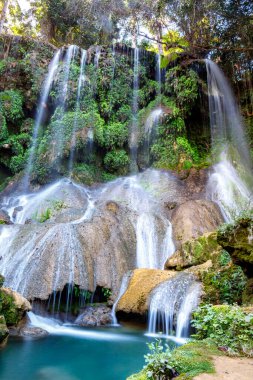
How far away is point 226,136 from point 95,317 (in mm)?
15816

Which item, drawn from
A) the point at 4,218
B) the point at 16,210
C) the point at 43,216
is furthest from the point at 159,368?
the point at 16,210

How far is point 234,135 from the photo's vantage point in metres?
21.3

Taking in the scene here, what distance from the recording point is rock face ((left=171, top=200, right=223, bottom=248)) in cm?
1281

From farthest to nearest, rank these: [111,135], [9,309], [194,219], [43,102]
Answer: [43,102]
[111,135]
[194,219]
[9,309]

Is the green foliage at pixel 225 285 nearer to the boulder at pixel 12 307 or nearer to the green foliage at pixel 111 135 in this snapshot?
the boulder at pixel 12 307

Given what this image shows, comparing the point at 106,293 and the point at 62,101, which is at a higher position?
the point at 62,101

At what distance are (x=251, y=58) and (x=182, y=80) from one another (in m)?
5.15

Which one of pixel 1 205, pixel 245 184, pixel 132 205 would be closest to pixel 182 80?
pixel 245 184

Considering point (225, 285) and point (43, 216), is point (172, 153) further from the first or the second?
point (225, 285)

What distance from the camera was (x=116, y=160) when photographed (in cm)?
2005

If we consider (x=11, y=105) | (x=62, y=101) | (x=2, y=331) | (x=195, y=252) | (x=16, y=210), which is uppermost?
(x=62, y=101)

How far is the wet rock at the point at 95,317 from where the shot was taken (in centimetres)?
895

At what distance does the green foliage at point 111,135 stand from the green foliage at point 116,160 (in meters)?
0.44

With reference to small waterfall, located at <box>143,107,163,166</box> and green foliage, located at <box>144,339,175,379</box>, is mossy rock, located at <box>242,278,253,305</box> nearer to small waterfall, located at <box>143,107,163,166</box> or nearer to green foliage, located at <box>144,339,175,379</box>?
green foliage, located at <box>144,339,175,379</box>
